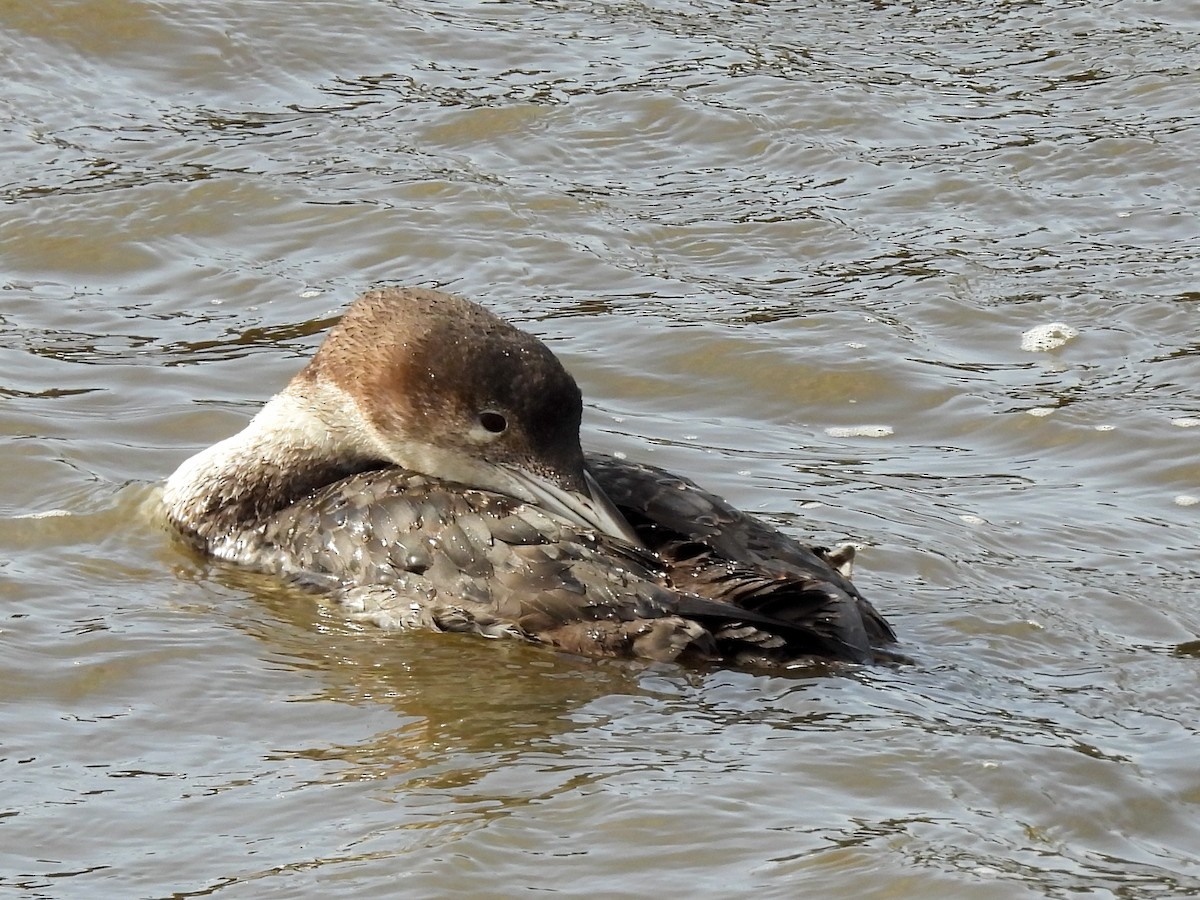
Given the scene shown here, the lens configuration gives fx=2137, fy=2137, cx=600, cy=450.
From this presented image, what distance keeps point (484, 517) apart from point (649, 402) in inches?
82.1

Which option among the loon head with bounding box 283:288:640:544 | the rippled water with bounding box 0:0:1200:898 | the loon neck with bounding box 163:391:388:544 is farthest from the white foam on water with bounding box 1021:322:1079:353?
the loon neck with bounding box 163:391:388:544

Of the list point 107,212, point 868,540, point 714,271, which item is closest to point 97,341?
point 107,212

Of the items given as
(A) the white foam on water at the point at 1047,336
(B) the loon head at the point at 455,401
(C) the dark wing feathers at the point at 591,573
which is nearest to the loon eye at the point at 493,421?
(B) the loon head at the point at 455,401

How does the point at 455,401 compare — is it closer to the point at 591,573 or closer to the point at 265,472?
the point at 265,472

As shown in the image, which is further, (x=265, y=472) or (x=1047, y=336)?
(x=1047, y=336)

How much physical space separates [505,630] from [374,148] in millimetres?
4773

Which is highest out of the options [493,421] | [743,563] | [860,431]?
[493,421]

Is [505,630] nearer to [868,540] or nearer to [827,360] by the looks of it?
[868,540]

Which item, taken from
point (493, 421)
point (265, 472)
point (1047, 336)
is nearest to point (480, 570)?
point (493, 421)

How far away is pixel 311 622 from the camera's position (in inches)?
231

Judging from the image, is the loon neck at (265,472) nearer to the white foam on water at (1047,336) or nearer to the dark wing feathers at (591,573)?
the dark wing feathers at (591,573)

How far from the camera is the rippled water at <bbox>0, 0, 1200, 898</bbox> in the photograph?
4.61m

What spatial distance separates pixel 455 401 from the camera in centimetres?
613

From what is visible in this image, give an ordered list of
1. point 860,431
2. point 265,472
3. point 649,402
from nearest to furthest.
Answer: point 265,472 < point 860,431 < point 649,402
